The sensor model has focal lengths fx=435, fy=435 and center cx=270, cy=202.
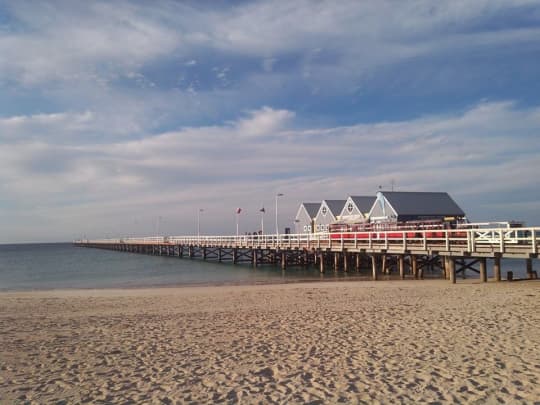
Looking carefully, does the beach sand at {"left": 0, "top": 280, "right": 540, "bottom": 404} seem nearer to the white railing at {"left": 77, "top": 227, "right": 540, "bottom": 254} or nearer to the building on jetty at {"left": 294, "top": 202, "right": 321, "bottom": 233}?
the white railing at {"left": 77, "top": 227, "right": 540, "bottom": 254}

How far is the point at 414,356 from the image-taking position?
633 cm

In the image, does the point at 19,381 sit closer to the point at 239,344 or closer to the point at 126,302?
the point at 239,344

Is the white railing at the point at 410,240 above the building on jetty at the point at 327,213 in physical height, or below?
below

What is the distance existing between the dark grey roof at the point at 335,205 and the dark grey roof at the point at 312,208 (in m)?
3.42

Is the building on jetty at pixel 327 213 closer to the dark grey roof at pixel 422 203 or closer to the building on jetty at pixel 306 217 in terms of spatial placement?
the building on jetty at pixel 306 217

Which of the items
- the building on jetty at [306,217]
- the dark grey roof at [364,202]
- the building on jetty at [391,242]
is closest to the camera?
the building on jetty at [391,242]

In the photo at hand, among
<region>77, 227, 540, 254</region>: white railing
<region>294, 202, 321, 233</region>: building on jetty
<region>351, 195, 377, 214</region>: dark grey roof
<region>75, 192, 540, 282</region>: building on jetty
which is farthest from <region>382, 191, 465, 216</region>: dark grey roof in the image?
<region>294, 202, 321, 233</region>: building on jetty

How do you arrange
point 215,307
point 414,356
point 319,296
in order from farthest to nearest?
1. point 319,296
2. point 215,307
3. point 414,356

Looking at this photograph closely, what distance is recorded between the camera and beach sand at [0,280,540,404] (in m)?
5.09

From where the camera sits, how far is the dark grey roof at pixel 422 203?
3503cm

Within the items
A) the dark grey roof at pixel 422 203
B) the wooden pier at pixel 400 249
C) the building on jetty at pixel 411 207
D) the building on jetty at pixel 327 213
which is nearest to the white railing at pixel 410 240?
the wooden pier at pixel 400 249

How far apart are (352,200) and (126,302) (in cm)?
2805

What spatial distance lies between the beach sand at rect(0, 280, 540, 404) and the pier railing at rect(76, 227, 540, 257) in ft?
14.2

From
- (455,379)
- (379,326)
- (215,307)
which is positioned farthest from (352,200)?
(455,379)
